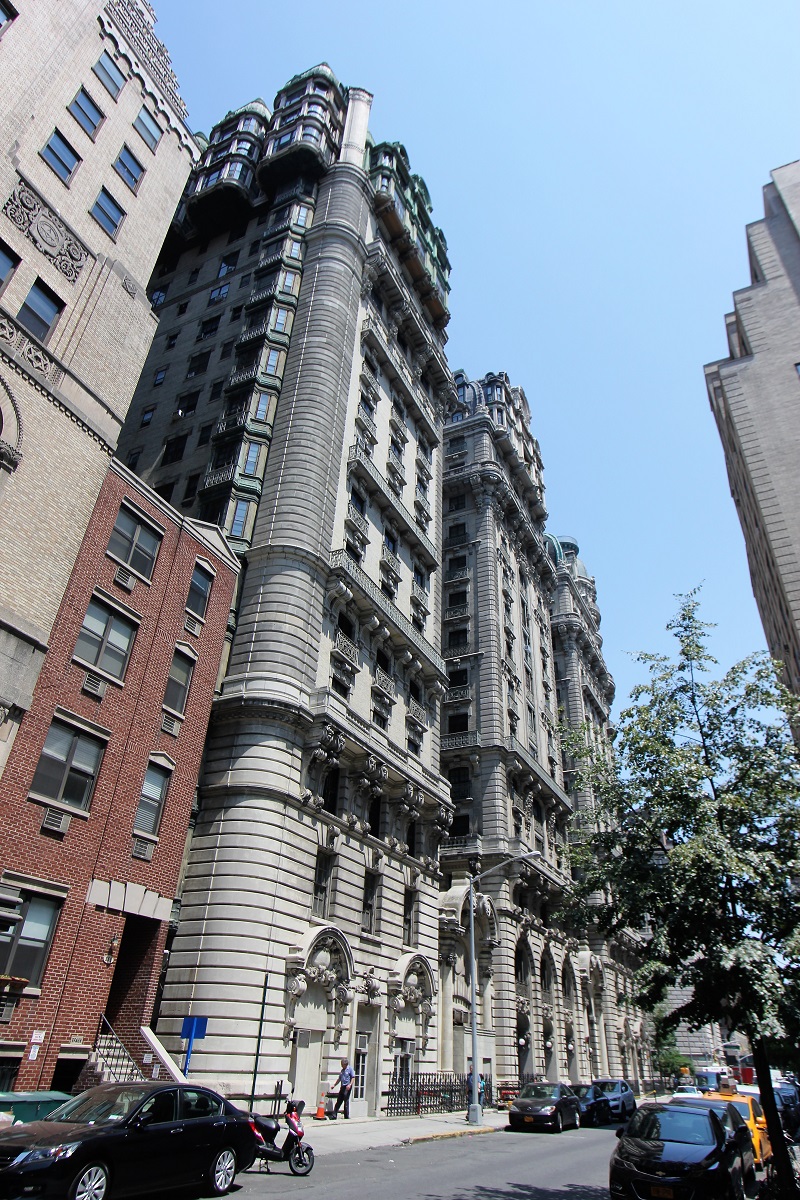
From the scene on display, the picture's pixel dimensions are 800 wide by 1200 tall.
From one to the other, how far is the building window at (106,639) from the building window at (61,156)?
48.7ft

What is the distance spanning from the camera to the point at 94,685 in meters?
21.8

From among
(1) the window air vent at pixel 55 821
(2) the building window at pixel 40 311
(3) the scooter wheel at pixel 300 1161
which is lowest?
(3) the scooter wheel at pixel 300 1161

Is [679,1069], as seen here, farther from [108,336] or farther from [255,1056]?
[108,336]

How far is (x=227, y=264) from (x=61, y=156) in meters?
23.2

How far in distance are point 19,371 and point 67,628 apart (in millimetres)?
7379

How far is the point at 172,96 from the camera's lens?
105 feet

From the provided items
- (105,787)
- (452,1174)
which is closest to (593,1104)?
(452,1174)

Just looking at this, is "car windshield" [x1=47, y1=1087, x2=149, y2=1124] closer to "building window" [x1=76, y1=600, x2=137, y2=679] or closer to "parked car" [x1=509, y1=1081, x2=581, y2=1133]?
"building window" [x1=76, y1=600, x2=137, y2=679]

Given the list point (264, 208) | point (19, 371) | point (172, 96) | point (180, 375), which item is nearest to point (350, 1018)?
point (19, 371)

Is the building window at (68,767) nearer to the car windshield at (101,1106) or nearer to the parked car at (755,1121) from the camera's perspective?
the car windshield at (101,1106)

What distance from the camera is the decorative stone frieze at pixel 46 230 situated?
2333 centimetres

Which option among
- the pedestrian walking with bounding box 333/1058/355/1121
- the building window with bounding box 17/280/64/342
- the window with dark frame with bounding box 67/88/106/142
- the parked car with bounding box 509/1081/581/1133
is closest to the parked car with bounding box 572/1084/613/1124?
the parked car with bounding box 509/1081/581/1133

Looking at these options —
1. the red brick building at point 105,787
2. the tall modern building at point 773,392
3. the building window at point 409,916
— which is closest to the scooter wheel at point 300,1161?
the red brick building at point 105,787

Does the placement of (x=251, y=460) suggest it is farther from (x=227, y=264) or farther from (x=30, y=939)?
(x=30, y=939)
